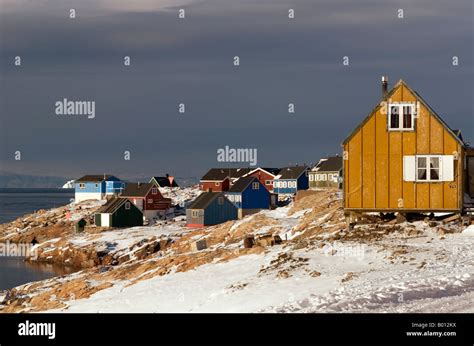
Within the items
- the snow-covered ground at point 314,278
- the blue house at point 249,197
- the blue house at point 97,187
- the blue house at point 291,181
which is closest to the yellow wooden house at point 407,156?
the snow-covered ground at point 314,278

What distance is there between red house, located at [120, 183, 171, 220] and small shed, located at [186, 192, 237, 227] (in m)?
16.7

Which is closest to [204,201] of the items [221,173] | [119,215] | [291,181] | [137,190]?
[119,215]

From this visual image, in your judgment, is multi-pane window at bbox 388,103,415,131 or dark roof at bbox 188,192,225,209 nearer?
multi-pane window at bbox 388,103,415,131

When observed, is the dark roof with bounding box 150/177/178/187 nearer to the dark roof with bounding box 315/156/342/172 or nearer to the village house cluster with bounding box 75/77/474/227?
the dark roof with bounding box 315/156/342/172

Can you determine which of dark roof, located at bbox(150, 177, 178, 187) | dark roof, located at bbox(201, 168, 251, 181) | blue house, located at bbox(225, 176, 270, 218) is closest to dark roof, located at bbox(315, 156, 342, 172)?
blue house, located at bbox(225, 176, 270, 218)

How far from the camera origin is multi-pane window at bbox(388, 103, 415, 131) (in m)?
35.0

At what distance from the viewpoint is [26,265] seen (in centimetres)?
8088

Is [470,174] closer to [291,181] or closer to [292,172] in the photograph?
[291,181]

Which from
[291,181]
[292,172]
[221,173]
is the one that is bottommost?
[291,181]

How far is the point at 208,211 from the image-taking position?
90.1m

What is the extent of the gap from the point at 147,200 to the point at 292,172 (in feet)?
120

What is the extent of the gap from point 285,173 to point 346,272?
110599mm

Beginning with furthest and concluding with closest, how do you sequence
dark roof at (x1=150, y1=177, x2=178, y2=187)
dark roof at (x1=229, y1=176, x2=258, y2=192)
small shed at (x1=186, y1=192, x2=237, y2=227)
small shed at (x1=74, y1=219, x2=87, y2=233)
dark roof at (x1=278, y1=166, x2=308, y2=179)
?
dark roof at (x1=150, y1=177, x2=178, y2=187) < dark roof at (x1=278, y1=166, x2=308, y2=179) < dark roof at (x1=229, y1=176, x2=258, y2=192) < small shed at (x1=74, y1=219, x2=87, y2=233) < small shed at (x1=186, y1=192, x2=237, y2=227)
